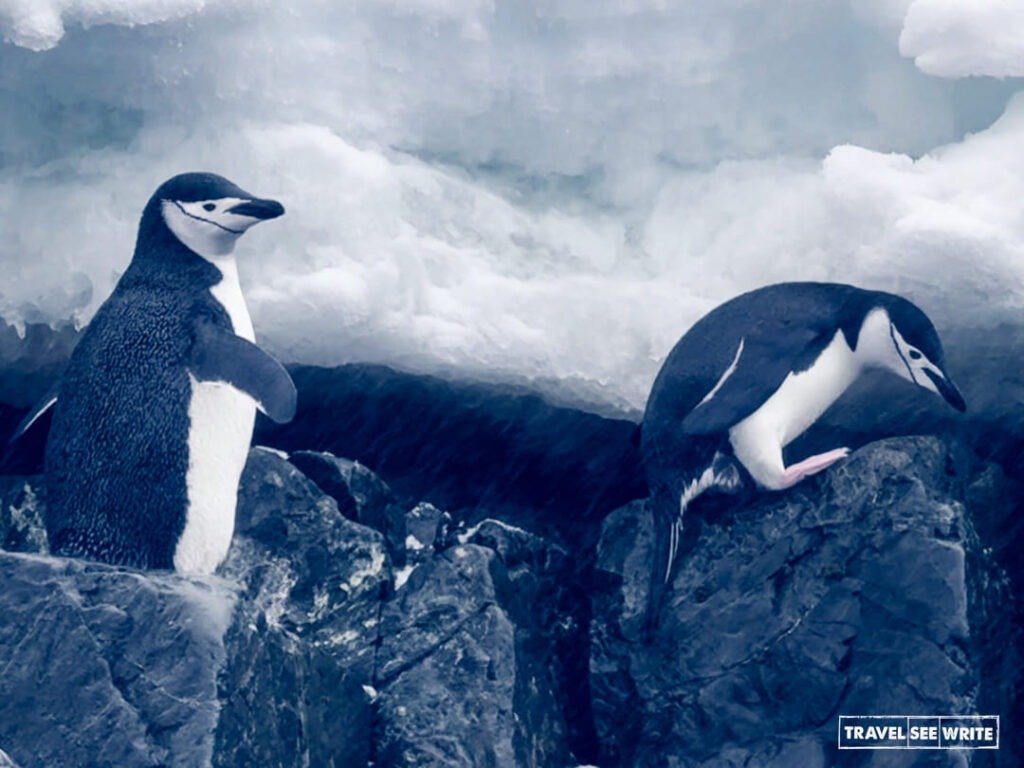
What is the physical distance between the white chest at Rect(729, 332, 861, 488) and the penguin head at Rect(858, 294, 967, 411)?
0.05 m

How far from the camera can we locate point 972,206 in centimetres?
225

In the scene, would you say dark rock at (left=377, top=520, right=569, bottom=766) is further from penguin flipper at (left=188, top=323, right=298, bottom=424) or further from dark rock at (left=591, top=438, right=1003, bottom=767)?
penguin flipper at (left=188, top=323, right=298, bottom=424)

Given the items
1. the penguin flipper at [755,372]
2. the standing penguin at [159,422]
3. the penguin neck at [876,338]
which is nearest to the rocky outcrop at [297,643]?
the standing penguin at [159,422]

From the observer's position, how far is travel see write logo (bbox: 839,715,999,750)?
1.91 meters

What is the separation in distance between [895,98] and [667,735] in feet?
4.12

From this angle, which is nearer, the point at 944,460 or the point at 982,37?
the point at 944,460

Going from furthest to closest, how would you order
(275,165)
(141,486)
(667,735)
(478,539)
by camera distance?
(275,165), (478,539), (667,735), (141,486)

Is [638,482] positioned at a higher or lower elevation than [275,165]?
lower

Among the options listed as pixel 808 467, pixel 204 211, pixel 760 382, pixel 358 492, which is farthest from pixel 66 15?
pixel 808 467

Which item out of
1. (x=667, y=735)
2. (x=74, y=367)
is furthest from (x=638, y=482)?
(x=74, y=367)

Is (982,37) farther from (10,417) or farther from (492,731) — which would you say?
(10,417)

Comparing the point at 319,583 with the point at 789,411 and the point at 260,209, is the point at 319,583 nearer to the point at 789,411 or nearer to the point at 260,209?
the point at 260,209

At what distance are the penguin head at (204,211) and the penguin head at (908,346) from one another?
1007 mm

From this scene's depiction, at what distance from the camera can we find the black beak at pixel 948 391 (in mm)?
2104
